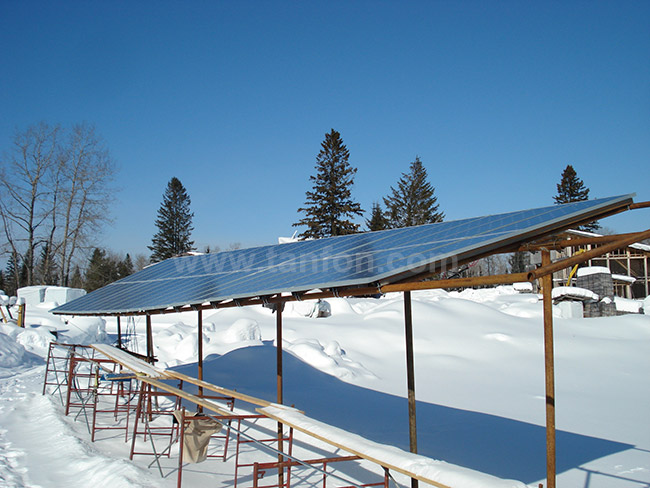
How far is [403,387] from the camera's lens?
14.9m

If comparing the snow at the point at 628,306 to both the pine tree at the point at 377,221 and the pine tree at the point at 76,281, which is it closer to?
the pine tree at the point at 377,221

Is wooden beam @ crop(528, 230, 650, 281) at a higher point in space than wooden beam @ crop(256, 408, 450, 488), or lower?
higher

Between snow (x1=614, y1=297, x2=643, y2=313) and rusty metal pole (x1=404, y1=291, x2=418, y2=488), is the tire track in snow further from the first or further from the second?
snow (x1=614, y1=297, x2=643, y2=313)

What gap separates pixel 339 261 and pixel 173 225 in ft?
169

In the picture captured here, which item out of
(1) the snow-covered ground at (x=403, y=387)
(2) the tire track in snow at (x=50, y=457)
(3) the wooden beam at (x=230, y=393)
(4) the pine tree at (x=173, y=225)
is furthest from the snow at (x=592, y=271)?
(4) the pine tree at (x=173, y=225)

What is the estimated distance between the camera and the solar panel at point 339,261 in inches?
197

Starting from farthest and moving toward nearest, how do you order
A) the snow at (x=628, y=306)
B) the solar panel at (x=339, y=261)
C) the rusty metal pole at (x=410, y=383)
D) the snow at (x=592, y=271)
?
the snow at (x=628, y=306), the snow at (x=592, y=271), the rusty metal pole at (x=410, y=383), the solar panel at (x=339, y=261)

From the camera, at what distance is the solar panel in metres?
5.02

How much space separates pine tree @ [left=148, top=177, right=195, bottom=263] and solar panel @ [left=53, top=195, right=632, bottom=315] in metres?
44.1

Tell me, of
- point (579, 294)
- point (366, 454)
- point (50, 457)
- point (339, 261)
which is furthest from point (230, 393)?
point (579, 294)

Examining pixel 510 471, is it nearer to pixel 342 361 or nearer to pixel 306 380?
pixel 306 380

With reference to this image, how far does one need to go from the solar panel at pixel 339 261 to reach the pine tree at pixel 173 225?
44069 millimetres

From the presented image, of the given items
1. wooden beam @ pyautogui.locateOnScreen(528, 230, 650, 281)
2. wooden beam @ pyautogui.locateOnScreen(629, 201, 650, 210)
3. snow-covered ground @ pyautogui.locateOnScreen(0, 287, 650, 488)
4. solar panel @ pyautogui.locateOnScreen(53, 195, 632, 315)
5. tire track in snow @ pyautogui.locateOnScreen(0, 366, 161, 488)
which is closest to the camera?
wooden beam @ pyautogui.locateOnScreen(528, 230, 650, 281)

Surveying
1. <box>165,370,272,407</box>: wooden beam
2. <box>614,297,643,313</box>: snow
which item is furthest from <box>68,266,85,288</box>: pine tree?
<box>165,370,272,407</box>: wooden beam
